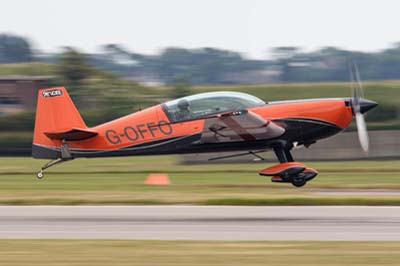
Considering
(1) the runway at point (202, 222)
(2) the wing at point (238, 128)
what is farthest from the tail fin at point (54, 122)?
(1) the runway at point (202, 222)

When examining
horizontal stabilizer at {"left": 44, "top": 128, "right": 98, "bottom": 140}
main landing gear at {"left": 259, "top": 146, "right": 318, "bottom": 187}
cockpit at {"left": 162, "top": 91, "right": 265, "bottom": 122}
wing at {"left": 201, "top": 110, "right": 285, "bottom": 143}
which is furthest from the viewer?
horizontal stabilizer at {"left": 44, "top": 128, "right": 98, "bottom": 140}

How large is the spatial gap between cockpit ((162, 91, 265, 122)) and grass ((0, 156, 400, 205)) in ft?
5.65

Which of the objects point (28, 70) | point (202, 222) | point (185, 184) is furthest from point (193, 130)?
point (28, 70)

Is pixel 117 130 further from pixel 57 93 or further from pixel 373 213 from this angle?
pixel 373 213

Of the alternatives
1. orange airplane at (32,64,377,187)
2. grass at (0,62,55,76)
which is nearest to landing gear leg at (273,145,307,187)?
orange airplane at (32,64,377,187)

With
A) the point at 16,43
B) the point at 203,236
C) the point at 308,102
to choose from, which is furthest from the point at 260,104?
the point at 16,43

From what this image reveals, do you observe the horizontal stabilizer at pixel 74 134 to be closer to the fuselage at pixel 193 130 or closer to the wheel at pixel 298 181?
the fuselage at pixel 193 130

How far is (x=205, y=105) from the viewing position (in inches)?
746

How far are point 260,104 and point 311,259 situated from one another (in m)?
9.22

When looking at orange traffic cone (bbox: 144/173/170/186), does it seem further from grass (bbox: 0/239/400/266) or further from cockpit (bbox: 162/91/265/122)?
grass (bbox: 0/239/400/266)

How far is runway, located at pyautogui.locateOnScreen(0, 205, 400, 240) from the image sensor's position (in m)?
12.4

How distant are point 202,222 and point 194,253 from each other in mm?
2948

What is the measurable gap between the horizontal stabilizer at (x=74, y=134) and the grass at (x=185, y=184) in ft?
4.06

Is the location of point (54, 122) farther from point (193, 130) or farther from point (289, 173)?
point (289, 173)
